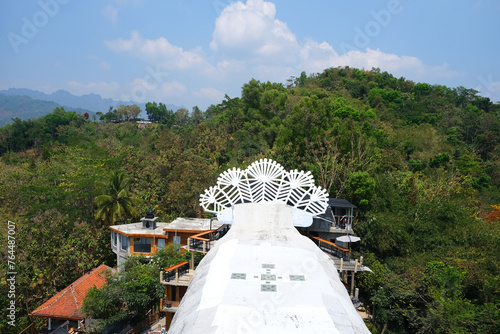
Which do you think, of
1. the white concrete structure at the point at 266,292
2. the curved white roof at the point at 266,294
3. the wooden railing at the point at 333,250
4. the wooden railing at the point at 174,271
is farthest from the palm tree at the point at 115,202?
the curved white roof at the point at 266,294

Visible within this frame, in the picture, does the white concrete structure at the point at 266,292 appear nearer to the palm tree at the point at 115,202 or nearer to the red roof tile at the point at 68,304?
the red roof tile at the point at 68,304

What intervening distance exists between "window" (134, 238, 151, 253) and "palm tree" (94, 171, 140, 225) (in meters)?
2.46

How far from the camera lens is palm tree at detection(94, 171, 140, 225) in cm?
2120

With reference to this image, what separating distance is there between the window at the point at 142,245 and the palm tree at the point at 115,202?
2456mm

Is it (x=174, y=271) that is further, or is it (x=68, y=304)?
(x=68, y=304)

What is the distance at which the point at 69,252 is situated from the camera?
19.5m

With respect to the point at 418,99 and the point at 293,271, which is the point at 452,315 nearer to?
the point at 293,271

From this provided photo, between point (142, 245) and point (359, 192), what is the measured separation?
42.6ft

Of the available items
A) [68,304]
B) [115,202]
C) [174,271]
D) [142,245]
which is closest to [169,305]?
[174,271]

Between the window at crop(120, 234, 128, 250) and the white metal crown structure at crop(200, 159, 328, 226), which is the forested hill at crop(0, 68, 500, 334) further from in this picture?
the white metal crown structure at crop(200, 159, 328, 226)

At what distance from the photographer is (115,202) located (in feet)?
71.4

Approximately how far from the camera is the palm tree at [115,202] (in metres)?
21.2

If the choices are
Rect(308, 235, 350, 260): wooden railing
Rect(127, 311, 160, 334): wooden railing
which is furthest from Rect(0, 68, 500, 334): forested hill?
Rect(127, 311, 160, 334): wooden railing

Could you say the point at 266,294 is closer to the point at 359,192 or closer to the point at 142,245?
the point at 359,192
